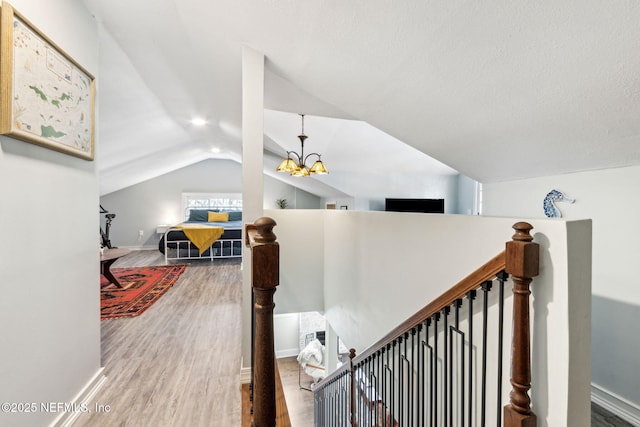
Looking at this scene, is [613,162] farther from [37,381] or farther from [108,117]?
[108,117]

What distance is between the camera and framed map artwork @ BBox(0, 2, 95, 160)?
3.49 ft

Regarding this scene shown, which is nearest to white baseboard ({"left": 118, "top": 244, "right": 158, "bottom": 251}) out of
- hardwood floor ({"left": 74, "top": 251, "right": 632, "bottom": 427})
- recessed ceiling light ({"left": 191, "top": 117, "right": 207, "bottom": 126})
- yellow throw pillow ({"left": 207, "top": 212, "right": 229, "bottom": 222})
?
yellow throw pillow ({"left": 207, "top": 212, "right": 229, "bottom": 222})

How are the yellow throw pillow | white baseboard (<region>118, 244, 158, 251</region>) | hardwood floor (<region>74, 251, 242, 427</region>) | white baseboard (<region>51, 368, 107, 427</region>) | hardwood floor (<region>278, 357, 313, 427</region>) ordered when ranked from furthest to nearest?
1. the yellow throw pillow
2. white baseboard (<region>118, 244, 158, 251</region>)
3. hardwood floor (<region>278, 357, 313, 427</region>)
4. hardwood floor (<region>74, 251, 242, 427</region>)
5. white baseboard (<region>51, 368, 107, 427</region>)

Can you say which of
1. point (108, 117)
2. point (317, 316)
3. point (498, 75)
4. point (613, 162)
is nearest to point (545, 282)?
point (498, 75)

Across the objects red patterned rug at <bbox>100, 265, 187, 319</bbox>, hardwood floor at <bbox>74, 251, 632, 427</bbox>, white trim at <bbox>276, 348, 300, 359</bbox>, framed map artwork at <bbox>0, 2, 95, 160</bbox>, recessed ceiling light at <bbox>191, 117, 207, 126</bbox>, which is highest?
recessed ceiling light at <bbox>191, 117, 207, 126</bbox>

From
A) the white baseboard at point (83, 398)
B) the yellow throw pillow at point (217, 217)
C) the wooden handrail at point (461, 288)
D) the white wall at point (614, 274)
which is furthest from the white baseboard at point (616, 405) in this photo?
the yellow throw pillow at point (217, 217)

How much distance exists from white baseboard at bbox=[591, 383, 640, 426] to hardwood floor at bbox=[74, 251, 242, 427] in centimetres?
255

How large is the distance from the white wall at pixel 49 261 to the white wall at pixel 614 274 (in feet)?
10.9

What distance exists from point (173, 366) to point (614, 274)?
10.5ft

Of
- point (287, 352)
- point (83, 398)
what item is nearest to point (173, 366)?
point (83, 398)

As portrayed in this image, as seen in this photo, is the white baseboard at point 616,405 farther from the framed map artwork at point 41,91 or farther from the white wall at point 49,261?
the framed map artwork at point 41,91

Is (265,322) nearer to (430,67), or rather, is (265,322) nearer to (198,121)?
(430,67)

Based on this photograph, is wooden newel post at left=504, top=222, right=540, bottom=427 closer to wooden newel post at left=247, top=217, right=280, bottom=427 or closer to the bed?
wooden newel post at left=247, top=217, right=280, bottom=427

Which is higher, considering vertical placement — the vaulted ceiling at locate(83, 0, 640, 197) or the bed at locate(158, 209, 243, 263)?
the vaulted ceiling at locate(83, 0, 640, 197)
